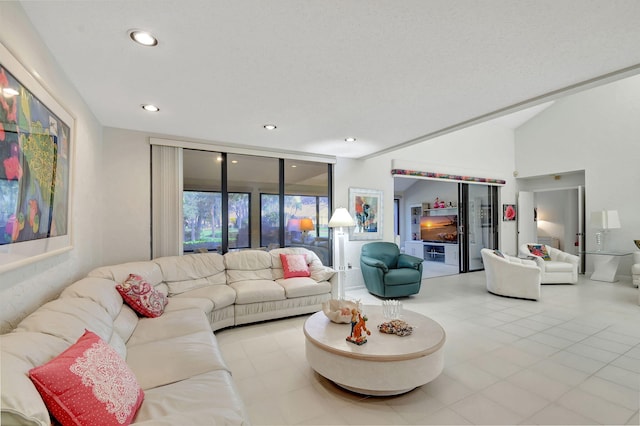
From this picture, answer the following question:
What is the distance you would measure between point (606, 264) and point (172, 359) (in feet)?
26.3

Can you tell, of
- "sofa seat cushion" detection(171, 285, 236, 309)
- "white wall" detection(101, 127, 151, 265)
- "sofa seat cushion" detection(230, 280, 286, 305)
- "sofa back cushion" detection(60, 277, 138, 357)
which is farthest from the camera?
A: "white wall" detection(101, 127, 151, 265)

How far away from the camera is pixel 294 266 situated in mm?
4262

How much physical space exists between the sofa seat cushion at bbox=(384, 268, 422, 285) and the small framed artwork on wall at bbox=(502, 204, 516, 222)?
4.28 metres

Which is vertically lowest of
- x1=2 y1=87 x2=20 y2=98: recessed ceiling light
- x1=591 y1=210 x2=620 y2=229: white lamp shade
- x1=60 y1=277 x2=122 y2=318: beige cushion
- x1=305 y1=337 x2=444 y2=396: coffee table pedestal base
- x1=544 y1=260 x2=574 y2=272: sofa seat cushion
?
x1=305 y1=337 x2=444 y2=396: coffee table pedestal base

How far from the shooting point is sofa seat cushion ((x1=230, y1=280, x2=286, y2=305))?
3.50m

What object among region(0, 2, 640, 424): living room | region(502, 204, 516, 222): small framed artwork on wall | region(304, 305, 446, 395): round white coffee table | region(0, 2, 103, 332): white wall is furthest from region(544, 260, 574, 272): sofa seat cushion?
region(0, 2, 103, 332): white wall

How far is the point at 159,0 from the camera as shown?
1.53 meters

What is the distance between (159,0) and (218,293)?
283cm

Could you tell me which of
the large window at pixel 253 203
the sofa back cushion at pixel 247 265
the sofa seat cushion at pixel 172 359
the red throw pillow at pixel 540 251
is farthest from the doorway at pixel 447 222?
the sofa seat cushion at pixel 172 359

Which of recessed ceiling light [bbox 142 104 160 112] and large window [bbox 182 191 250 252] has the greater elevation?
recessed ceiling light [bbox 142 104 160 112]

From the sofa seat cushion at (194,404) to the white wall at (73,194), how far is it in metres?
0.87

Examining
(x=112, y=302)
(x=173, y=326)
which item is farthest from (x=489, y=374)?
(x=112, y=302)

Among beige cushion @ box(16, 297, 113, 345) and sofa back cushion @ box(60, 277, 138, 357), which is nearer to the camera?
beige cushion @ box(16, 297, 113, 345)

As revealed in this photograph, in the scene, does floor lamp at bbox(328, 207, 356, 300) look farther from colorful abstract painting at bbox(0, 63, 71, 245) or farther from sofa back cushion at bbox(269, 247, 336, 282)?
colorful abstract painting at bbox(0, 63, 71, 245)
